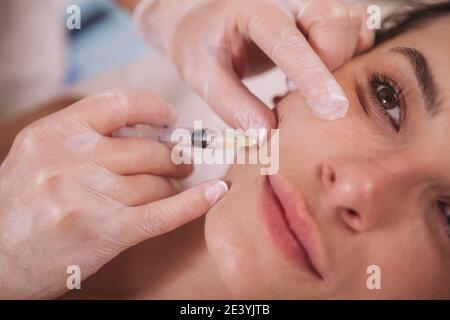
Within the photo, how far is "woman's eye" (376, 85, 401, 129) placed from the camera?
0.77m

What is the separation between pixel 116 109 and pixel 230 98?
0.21 meters

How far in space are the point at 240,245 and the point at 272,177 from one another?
0.12 m

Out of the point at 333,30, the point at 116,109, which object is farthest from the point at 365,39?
the point at 116,109


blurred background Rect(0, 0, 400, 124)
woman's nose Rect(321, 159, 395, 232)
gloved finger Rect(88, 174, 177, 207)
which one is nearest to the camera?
woman's nose Rect(321, 159, 395, 232)

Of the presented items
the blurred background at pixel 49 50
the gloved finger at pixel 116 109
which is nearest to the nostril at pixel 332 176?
the gloved finger at pixel 116 109

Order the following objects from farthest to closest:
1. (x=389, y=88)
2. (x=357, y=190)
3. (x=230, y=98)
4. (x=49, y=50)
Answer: (x=49, y=50) < (x=230, y=98) < (x=389, y=88) < (x=357, y=190)

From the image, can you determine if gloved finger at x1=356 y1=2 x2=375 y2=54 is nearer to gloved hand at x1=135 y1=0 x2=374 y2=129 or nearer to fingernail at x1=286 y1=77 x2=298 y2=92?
gloved hand at x1=135 y1=0 x2=374 y2=129

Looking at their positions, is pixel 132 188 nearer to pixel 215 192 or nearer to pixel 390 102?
pixel 215 192

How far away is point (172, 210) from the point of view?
749mm

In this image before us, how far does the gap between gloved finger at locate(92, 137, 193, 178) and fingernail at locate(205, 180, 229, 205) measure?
0.14 meters

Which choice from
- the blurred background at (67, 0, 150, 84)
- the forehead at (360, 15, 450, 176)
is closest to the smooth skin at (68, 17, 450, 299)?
the forehead at (360, 15, 450, 176)

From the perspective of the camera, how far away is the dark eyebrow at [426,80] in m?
0.71

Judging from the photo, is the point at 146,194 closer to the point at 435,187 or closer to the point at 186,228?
the point at 186,228
